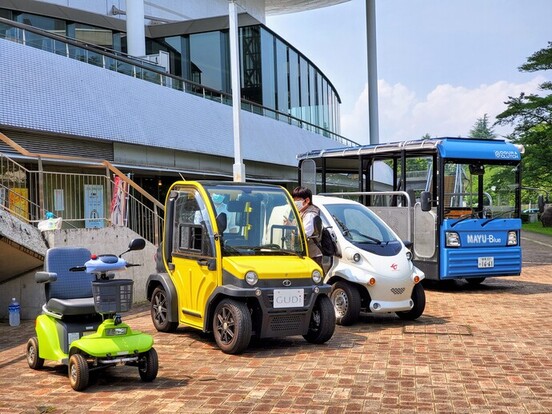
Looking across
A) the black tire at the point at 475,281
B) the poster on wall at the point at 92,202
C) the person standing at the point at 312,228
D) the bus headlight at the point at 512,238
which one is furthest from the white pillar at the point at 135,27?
the person standing at the point at 312,228

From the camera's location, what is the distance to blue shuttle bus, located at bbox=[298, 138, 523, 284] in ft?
43.4

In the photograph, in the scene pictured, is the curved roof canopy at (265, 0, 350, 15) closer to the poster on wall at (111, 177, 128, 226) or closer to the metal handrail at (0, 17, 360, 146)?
the metal handrail at (0, 17, 360, 146)

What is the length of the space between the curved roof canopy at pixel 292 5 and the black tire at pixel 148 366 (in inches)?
1553

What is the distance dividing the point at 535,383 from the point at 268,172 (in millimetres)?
21429

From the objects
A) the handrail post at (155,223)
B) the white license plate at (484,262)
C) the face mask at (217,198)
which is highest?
the face mask at (217,198)

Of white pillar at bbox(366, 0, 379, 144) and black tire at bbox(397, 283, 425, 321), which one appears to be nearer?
black tire at bbox(397, 283, 425, 321)

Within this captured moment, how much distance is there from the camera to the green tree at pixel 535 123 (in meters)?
37.5

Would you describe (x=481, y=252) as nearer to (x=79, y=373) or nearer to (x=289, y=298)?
(x=289, y=298)

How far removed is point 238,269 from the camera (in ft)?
26.0

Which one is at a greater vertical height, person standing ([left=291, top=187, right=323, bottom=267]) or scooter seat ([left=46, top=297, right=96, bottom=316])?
person standing ([left=291, top=187, right=323, bottom=267])

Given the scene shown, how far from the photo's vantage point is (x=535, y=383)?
6.59 metres

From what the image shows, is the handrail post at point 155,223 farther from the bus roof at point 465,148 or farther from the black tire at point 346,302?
the black tire at point 346,302

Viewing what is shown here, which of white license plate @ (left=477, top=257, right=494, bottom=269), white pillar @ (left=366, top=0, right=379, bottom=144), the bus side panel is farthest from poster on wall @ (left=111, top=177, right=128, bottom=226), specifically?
white pillar @ (left=366, top=0, right=379, bottom=144)

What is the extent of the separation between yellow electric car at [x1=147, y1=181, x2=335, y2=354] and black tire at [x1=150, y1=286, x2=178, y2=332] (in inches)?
0.6
